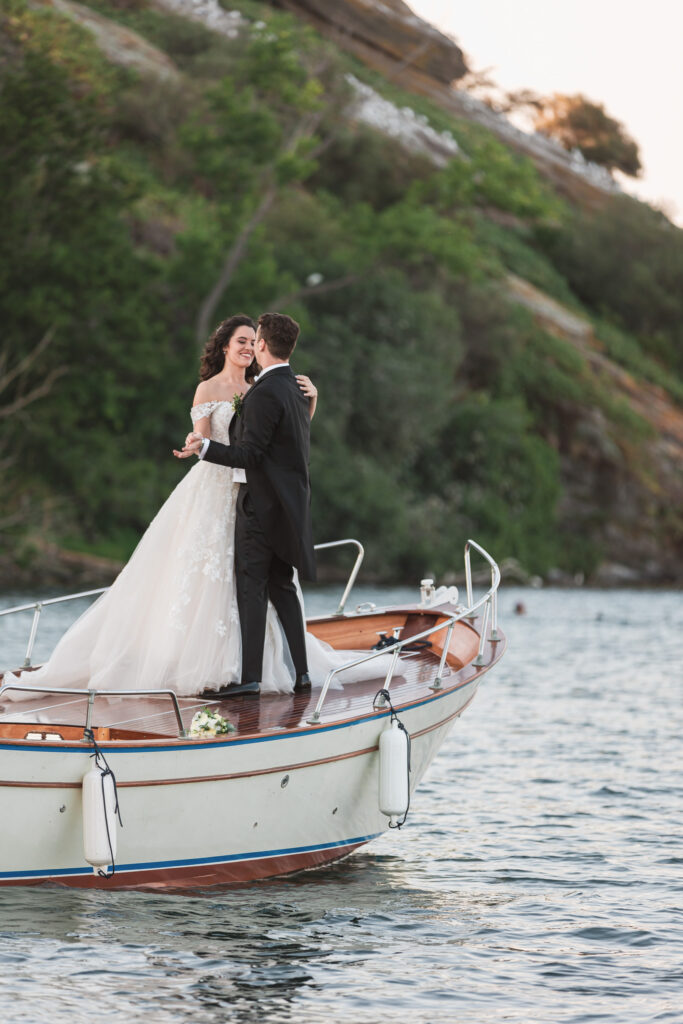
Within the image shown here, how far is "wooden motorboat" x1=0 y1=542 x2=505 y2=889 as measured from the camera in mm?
7043

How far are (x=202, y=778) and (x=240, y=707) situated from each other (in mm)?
924

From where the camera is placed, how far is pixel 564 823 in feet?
35.9

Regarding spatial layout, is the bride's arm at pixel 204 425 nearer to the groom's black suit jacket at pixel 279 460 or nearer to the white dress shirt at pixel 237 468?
the white dress shirt at pixel 237 468

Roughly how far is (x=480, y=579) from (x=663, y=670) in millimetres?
18810

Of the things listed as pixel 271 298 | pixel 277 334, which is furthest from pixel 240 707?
pixel 271 298

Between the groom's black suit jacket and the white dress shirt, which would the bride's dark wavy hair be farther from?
the groom's black suit jacket

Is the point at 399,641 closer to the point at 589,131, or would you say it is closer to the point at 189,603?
the point at 189,603

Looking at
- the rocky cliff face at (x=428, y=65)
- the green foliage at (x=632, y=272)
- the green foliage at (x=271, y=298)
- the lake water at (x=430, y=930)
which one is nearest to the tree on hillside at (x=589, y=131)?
the rocky cliff face at (x=428, y=65)

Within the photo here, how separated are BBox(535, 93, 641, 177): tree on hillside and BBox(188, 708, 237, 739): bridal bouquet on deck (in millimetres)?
81352

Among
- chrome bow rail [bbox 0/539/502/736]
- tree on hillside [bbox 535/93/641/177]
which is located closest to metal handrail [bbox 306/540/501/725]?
chrome bow rail [bbox 0/539/502/736]

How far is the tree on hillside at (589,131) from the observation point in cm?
8469

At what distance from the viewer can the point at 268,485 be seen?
840cm

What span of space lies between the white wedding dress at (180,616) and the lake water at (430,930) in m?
1.30

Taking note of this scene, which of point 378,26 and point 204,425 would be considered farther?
point 378,26
